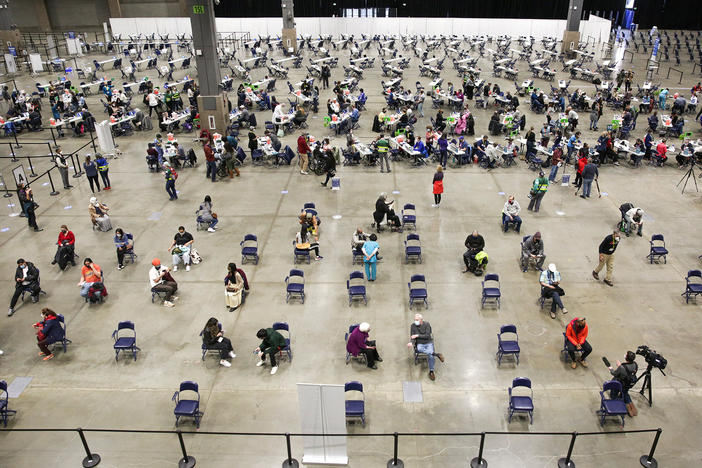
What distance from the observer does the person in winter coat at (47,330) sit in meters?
10.8

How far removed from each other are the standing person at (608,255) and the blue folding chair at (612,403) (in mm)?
4292

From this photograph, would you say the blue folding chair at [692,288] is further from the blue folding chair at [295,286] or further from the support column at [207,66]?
the support column at [207,66]

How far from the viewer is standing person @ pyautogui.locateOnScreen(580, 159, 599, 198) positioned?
17.4 meters

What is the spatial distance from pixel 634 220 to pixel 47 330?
15526 mm

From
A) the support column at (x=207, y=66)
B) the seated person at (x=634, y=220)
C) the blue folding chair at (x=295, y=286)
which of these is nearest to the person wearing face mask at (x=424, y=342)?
the blue folding chair at (x=295, y=286)

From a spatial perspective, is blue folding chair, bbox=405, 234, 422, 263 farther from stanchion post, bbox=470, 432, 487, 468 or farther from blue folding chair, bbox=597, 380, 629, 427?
stanchion post, bbox=470, 432, 487, 468

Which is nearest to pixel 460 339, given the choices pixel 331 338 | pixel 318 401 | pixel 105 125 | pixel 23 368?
pixel 331 338

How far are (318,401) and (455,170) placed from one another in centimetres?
1420

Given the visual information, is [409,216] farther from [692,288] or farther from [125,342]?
[125,342]

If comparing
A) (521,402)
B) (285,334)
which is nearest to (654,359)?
(521,402)

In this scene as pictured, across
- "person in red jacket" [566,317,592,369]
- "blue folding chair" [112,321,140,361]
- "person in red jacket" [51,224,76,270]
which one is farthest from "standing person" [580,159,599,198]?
"person in red jacket" [51,224,76,270]

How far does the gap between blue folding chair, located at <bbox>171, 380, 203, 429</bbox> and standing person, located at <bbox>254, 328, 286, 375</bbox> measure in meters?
1.43

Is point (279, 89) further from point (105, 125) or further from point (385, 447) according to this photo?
point (385, 447)

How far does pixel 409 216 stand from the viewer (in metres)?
15.7
